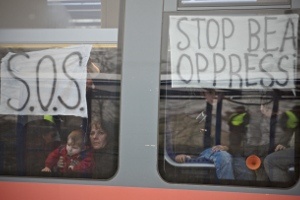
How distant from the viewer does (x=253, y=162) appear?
228 centimetres

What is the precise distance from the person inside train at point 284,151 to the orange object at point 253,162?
0.06 metres

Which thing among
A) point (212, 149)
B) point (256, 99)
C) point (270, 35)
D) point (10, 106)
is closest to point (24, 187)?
point (10, 106)

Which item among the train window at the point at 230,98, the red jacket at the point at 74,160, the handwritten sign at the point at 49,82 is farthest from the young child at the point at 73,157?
the train window at the point at 230,98

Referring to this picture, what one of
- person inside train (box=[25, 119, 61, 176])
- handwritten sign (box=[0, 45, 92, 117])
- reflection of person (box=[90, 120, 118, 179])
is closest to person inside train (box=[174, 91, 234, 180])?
reflection of person (box=[90, 120, 118, 179])

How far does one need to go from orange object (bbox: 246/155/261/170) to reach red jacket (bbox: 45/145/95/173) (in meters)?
0.98

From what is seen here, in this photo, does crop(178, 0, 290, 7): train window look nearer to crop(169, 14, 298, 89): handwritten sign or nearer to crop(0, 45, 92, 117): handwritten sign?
crop(169, 14, 298, 89): handwritten sign

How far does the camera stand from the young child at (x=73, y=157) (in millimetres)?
2443

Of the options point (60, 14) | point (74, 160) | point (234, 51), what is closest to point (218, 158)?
point (234, 51)

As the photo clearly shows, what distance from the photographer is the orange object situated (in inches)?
89.7

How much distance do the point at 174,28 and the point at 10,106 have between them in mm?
1192

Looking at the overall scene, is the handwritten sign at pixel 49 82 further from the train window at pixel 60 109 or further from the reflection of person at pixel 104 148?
the reflection of person at pixel 104 148

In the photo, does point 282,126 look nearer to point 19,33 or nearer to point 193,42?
point 193,42

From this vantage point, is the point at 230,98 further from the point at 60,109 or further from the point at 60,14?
the point at 60,14

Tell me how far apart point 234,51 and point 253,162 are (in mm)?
681
